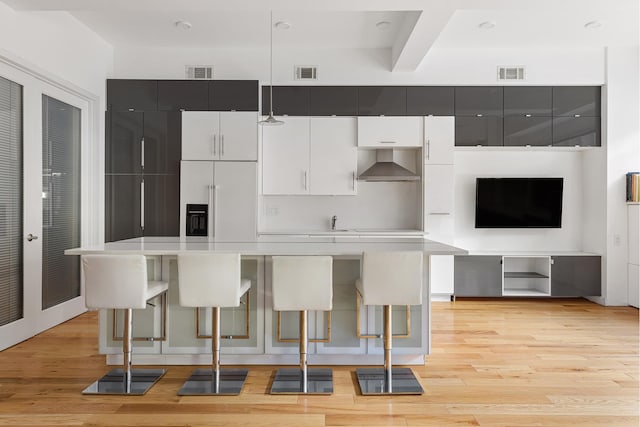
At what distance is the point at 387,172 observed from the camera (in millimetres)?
5668

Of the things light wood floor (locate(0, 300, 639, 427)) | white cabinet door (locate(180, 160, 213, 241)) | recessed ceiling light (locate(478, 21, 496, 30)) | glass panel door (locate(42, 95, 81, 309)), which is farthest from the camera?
white cabinet door (locate(180, 160, 213, 241))

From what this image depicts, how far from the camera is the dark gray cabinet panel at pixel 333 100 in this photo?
5727 mm

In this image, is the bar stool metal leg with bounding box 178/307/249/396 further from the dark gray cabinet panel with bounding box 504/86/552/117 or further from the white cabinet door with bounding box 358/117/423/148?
the dark gray cabinet panel with bounding box 504/86/552/117

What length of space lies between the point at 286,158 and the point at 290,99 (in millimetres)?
734

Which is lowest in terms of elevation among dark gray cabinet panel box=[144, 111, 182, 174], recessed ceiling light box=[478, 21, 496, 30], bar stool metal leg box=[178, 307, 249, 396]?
bar stool metal leg box=[178, 307, 249, 396]

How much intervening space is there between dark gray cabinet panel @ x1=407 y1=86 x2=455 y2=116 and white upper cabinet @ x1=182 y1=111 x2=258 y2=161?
1955 mm

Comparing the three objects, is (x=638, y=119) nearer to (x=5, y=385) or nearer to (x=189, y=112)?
(x=189, y=112)

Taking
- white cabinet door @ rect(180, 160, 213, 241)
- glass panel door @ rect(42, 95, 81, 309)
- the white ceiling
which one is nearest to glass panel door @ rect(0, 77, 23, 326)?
glass panel door @ rect(42, 95, 81, 309)

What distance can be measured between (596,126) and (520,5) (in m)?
2.68

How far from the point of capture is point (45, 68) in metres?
4.29

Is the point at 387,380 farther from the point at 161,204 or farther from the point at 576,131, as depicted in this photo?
the point at 576,131

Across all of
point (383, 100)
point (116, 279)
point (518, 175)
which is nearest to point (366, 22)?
point (383, 100)

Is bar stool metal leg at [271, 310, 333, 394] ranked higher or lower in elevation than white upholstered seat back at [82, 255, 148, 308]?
lower

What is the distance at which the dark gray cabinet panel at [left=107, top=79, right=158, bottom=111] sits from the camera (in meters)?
5.58
